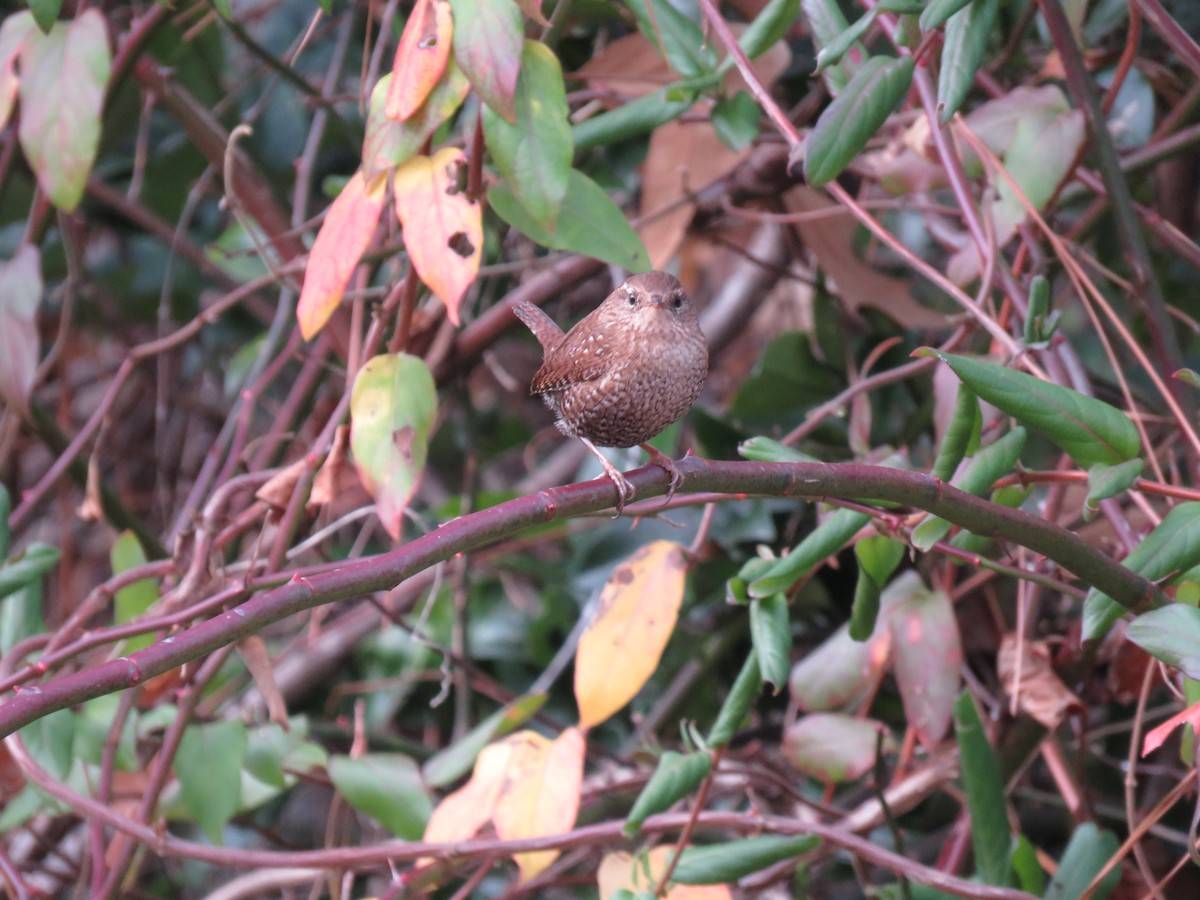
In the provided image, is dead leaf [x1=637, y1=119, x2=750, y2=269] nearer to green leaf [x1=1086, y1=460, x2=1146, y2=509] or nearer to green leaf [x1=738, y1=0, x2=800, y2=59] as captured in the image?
green leaf [x1=738, y1=0, x2=800, y2=59]

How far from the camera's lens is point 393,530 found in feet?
5.90

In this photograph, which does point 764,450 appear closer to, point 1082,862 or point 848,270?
point 1082,862

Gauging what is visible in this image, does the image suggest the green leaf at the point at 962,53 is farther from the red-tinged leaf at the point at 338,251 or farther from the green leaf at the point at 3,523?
the green leaf at the point at 3,523

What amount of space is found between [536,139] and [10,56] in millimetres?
1072

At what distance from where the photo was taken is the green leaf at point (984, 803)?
199cm

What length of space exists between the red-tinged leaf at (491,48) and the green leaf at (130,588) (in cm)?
131

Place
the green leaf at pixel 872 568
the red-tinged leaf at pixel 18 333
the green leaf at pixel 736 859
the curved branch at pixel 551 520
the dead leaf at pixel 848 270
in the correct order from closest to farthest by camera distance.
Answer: the curved branch at pixel 551 520
the green leaf at pixel 872 568
the green leaf at pixel 736 859
the red-tinged leaf at pixel 18 333
the dead leaf at pixel 848 270

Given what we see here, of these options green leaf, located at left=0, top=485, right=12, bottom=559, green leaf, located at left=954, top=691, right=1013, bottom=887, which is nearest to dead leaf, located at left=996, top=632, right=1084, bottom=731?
green leaf, located at left=954, top=691, right=1013, bottom=887

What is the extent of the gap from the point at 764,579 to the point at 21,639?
56.4 inches

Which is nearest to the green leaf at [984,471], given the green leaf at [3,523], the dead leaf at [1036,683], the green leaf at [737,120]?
the dead leaf at [1036,683]

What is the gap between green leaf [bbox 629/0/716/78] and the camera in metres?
2.27

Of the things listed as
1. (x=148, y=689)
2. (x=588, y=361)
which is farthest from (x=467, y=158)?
(x=148, y=689)

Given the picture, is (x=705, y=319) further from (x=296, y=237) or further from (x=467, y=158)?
(x=467, y=158)

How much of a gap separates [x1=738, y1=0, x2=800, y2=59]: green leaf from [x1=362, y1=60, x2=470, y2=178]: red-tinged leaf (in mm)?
623
